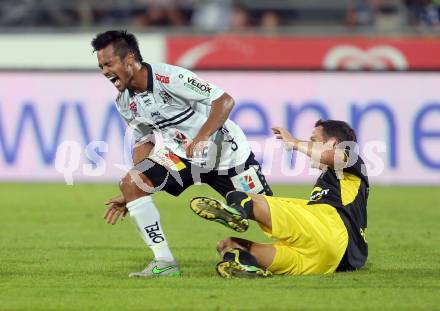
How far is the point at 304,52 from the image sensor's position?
2073 centimetres

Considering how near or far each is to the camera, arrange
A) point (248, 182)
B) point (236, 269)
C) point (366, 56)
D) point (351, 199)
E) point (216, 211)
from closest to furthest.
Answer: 1. point (216, 211)
2. point (236, 269)
3. point (351, 199)
4. point (248, 182)
5. point (366, 56)

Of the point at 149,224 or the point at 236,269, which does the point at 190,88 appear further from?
the point at 236,269

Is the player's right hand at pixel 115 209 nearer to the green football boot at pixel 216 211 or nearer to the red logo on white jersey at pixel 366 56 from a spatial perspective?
the green football boot at pixel 216 211

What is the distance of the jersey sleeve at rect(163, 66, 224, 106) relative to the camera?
899cm

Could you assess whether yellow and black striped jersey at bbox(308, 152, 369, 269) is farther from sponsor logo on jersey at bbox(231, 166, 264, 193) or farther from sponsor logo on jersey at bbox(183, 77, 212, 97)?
sponsor logo on jersey at bbox(183, 77, 212, 97)

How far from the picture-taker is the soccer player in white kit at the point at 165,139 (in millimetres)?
8766

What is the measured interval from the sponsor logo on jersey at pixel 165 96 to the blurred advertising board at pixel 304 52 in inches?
447

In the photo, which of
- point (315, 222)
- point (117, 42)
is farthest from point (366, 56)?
point (315, 222)

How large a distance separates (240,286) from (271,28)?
13667 millimetres

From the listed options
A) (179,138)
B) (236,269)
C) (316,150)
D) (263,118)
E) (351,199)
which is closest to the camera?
(236,269)

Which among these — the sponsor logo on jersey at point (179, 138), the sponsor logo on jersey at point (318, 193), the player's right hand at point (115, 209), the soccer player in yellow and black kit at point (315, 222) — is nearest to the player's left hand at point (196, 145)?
the soccer player in yellow and black kit at point (315, 222)

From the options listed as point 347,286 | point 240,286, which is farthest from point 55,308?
point 347,286

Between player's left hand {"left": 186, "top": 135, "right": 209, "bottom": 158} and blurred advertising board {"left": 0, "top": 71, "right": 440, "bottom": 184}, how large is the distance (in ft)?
28.0

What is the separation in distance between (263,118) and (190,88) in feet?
28.8
